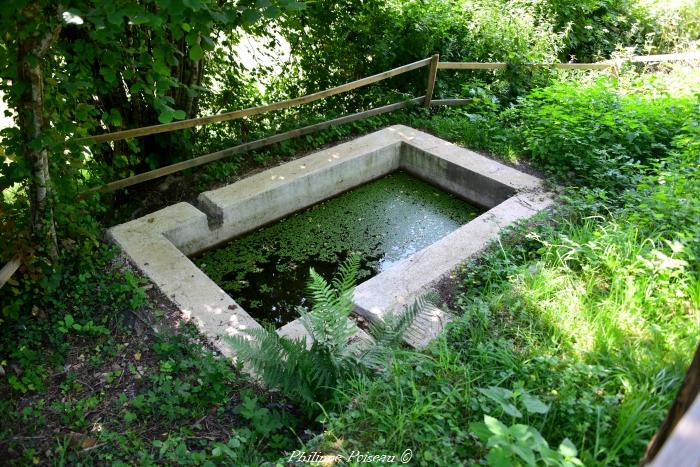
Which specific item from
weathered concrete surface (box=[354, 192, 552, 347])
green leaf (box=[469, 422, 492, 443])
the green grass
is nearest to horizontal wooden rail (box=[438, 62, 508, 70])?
the green grass

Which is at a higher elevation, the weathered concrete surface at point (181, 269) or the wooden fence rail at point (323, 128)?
the wooden fence rail at point (323, 128)

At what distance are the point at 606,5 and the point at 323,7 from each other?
6.84m

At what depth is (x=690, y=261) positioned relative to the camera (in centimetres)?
351

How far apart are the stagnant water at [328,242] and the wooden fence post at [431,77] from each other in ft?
5.10

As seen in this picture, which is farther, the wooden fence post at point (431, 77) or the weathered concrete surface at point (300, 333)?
the wooden fence post at point (431, 77)

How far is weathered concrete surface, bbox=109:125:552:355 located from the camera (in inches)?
146

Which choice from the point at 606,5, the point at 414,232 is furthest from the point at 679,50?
the point at 414,232

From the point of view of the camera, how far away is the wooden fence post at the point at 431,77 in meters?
6.68

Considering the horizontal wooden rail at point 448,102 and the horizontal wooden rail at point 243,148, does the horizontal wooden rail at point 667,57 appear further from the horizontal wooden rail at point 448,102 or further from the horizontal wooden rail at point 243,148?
the horizontal wooden rail at point 243,148

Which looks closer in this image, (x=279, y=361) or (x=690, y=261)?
(x=279, y=361)

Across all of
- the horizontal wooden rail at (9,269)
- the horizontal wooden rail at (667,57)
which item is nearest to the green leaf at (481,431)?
the horizontal wooden rail at (9,269)

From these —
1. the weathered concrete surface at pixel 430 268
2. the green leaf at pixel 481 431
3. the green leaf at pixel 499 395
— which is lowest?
the weathered concrete surface at pixel 430 268

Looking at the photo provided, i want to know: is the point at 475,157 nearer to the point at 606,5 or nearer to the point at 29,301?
the point at 29,301

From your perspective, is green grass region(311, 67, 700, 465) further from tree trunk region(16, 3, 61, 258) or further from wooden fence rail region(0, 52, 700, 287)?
tree trunk region(16, 3, 61, 258)
